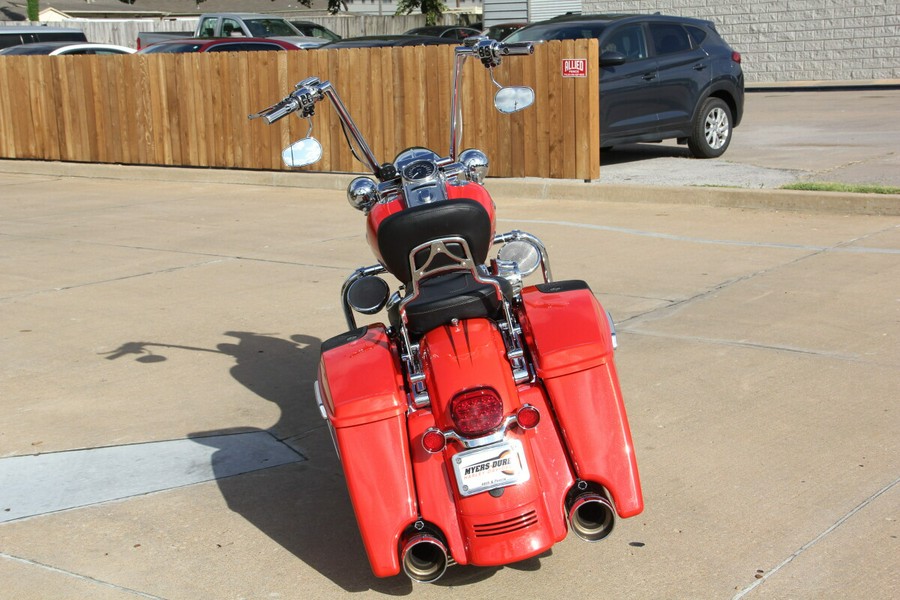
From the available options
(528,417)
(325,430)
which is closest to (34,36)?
(325,430)

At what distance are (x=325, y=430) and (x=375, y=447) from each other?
64.8 inches

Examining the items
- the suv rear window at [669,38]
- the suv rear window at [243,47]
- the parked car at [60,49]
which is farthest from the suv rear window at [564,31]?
the parked car at [60,49]

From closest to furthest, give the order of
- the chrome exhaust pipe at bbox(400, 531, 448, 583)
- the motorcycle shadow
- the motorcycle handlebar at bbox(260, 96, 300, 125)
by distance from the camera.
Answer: the chrome exhaust pipe at bbox(400, 531, 448, 583) → the motorcycle shadow → the motorcycle handlebar at bbox(260, 96, 300, 125)

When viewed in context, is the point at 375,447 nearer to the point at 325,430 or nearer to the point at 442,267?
the point at 442,267

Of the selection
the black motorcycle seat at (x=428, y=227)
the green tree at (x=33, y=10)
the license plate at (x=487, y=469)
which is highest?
the green tree at (x=33, y=10)

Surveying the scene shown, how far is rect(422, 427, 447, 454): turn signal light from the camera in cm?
329

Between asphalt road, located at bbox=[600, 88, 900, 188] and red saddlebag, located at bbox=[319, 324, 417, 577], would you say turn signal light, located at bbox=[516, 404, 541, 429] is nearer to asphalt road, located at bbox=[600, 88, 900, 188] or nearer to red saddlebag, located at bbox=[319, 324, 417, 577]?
red saddlebag, located at bbox=[319, 324, 417, 577]

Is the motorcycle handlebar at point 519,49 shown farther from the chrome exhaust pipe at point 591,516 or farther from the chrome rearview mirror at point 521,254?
the chrome exhaust pipe at point 591,516

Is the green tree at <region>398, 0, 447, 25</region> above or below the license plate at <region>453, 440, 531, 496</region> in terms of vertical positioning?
above

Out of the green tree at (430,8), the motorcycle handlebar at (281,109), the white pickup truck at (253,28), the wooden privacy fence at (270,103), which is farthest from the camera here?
the green tree at (430,8)

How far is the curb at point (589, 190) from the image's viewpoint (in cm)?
937

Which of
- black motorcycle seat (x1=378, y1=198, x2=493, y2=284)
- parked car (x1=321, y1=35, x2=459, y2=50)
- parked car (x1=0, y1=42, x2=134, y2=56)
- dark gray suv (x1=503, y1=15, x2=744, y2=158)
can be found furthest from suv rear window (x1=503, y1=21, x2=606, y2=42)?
parked car (x1=0, y1=42, x2=134, y2=56)

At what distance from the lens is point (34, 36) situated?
80.9ft

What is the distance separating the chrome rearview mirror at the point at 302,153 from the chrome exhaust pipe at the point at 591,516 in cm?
169
